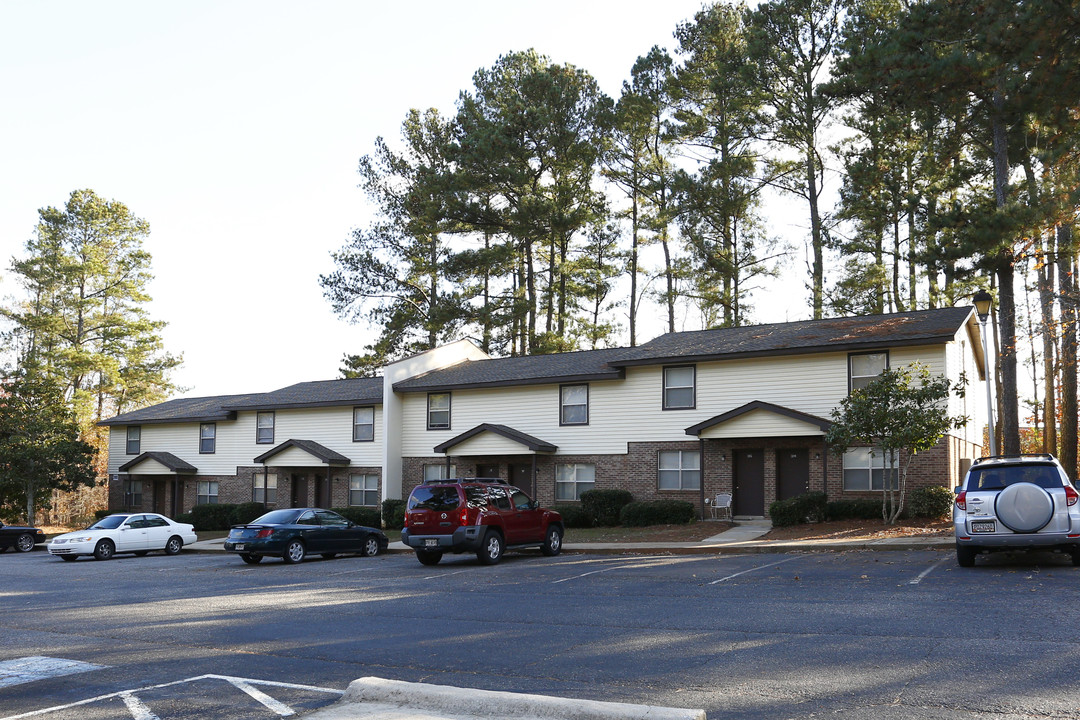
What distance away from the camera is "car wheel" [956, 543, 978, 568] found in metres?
15.0

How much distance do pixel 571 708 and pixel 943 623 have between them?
5.89 metres

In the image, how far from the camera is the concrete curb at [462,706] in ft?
19.7

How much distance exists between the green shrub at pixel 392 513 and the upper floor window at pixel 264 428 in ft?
29.7

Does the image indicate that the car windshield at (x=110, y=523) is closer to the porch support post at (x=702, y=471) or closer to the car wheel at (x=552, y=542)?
the car wheel at (x=552, y=542)

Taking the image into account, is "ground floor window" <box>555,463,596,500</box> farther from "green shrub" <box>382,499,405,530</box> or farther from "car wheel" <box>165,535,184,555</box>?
"car wheel" <box>165,535,184,555</box>

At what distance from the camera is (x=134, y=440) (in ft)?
150

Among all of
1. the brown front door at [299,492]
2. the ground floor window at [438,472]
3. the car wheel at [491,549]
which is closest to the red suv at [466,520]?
the car wheel at [491,549]

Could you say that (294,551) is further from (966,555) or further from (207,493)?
(207,493)

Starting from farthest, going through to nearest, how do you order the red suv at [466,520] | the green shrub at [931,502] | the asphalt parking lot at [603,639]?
the green shrub at [931,502] < the red suv at [466,520] < the asphalt parking lot at [603,639]

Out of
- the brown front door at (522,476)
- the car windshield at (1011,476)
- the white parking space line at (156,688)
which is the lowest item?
the white parking space line at (156,688)

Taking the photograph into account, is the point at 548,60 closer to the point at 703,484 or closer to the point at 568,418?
the point at 568,418

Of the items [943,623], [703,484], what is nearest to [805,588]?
[943,623]

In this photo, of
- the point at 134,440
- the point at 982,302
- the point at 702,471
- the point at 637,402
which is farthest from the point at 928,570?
the point at 134,440

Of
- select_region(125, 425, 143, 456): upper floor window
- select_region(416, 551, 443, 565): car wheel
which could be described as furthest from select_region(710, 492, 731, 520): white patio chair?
select_region(125, 425, 143, 456): upper floor window
